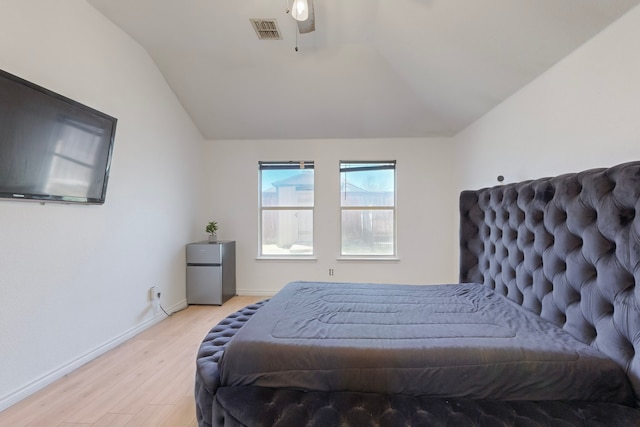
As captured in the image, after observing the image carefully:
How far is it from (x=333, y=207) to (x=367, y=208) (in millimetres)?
509

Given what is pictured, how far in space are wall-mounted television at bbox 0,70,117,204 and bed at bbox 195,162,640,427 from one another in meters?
1.63

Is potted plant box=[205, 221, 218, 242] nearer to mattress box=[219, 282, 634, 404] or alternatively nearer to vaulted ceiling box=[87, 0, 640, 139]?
vaulted ceiling box=[87, 0, 640, 139]

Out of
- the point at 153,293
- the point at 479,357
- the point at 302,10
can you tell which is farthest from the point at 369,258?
the point at 302,10

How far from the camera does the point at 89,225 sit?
2467 millimetres

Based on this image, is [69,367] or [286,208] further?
[286,208]

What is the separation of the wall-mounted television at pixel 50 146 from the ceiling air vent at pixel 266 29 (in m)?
1.56

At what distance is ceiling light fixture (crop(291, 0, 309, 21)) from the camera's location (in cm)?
202

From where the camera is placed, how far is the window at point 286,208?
4434 millimetres

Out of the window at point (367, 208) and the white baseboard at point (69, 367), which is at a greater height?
the window at point (367, 208)

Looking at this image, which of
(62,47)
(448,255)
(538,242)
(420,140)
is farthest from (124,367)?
(420,140)

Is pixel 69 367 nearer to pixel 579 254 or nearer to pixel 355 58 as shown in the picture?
pixel 579 254

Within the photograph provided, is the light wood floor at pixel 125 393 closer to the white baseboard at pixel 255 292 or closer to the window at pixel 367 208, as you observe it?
the white baseboard at pixel 255 292

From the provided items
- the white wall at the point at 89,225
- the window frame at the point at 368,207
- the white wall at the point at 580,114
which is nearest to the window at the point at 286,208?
the window frame at the point at 368,207

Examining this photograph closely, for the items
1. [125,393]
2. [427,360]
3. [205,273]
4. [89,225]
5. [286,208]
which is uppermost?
[286,208]
